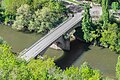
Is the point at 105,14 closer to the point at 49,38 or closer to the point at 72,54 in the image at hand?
the point at 72,54

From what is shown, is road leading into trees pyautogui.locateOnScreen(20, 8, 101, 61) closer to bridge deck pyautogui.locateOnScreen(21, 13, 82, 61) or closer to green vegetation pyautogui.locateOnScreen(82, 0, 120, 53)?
bridge deck pyautogui.locateOnScreen(21, 13, 82, 61)

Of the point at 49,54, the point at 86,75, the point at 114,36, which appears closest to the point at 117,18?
the point at 114,36

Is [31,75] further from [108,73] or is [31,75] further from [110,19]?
[110,19]

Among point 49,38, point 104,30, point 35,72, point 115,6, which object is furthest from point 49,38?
point 35,72

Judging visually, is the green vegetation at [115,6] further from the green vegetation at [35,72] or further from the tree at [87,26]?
the green vegetation at [35,72]

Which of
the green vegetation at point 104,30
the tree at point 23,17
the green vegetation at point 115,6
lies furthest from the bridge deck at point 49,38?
the tree at point 23,17

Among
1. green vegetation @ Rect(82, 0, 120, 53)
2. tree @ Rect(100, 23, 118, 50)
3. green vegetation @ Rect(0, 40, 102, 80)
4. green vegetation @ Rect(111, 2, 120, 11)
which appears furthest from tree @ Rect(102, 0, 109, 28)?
green vegetation @ Rect(0, 40, 102, 80)

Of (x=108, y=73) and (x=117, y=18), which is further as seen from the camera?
(x=117, y=18)
